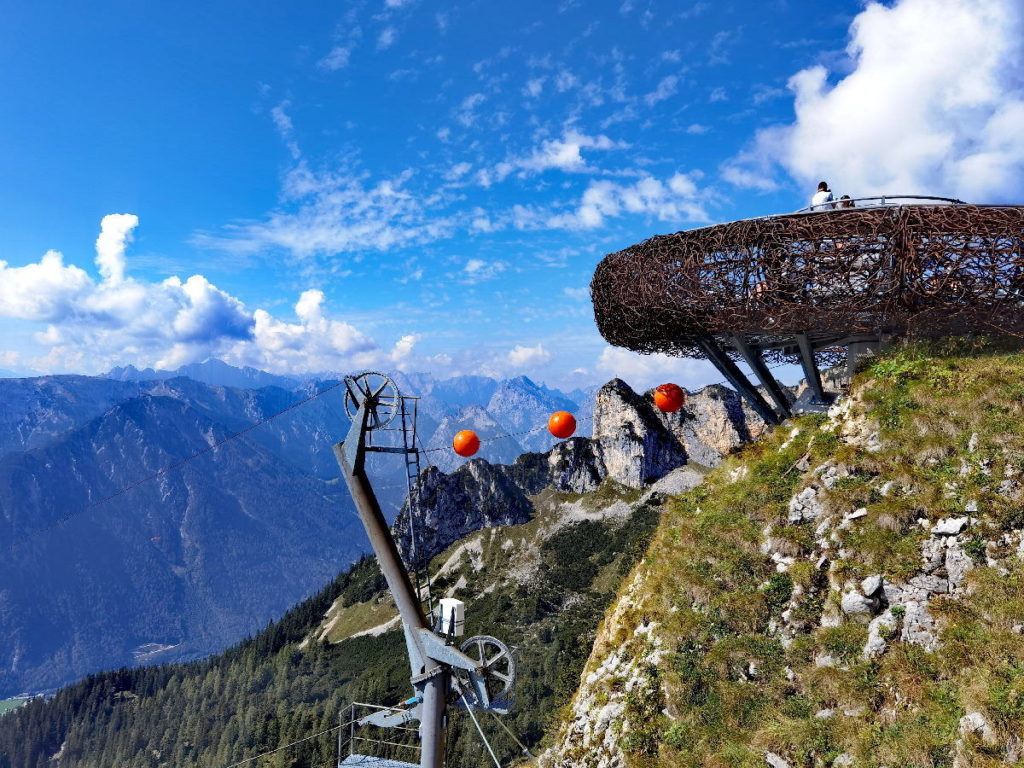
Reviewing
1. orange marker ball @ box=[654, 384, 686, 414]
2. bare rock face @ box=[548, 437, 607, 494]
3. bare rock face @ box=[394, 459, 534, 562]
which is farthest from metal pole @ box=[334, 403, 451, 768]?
bare rock face @ box=[394, 459, 534, 562]

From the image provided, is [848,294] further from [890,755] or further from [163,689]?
[163,689]

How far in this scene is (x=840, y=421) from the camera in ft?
65.2

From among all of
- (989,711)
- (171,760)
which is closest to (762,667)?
(989,711)

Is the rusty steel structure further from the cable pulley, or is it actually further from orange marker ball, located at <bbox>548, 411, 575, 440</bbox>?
the cable pulley

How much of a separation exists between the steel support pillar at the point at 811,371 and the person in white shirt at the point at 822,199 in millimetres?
5631

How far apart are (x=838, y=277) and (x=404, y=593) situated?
19295 millimetres

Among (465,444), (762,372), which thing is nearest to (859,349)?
(762,372)

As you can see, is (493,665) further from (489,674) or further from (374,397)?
(374,397)

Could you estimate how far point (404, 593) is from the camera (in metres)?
18.6

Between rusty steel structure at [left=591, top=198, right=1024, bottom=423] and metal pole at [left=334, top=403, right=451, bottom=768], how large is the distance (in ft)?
48.3

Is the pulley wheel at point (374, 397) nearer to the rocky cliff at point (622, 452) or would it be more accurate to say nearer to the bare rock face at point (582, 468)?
the rocky cliff at point (622, 452)

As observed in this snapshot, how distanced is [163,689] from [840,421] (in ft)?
771

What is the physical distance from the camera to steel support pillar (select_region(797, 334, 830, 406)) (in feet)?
86.2

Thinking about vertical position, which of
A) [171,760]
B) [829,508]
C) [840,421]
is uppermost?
[840,421]
